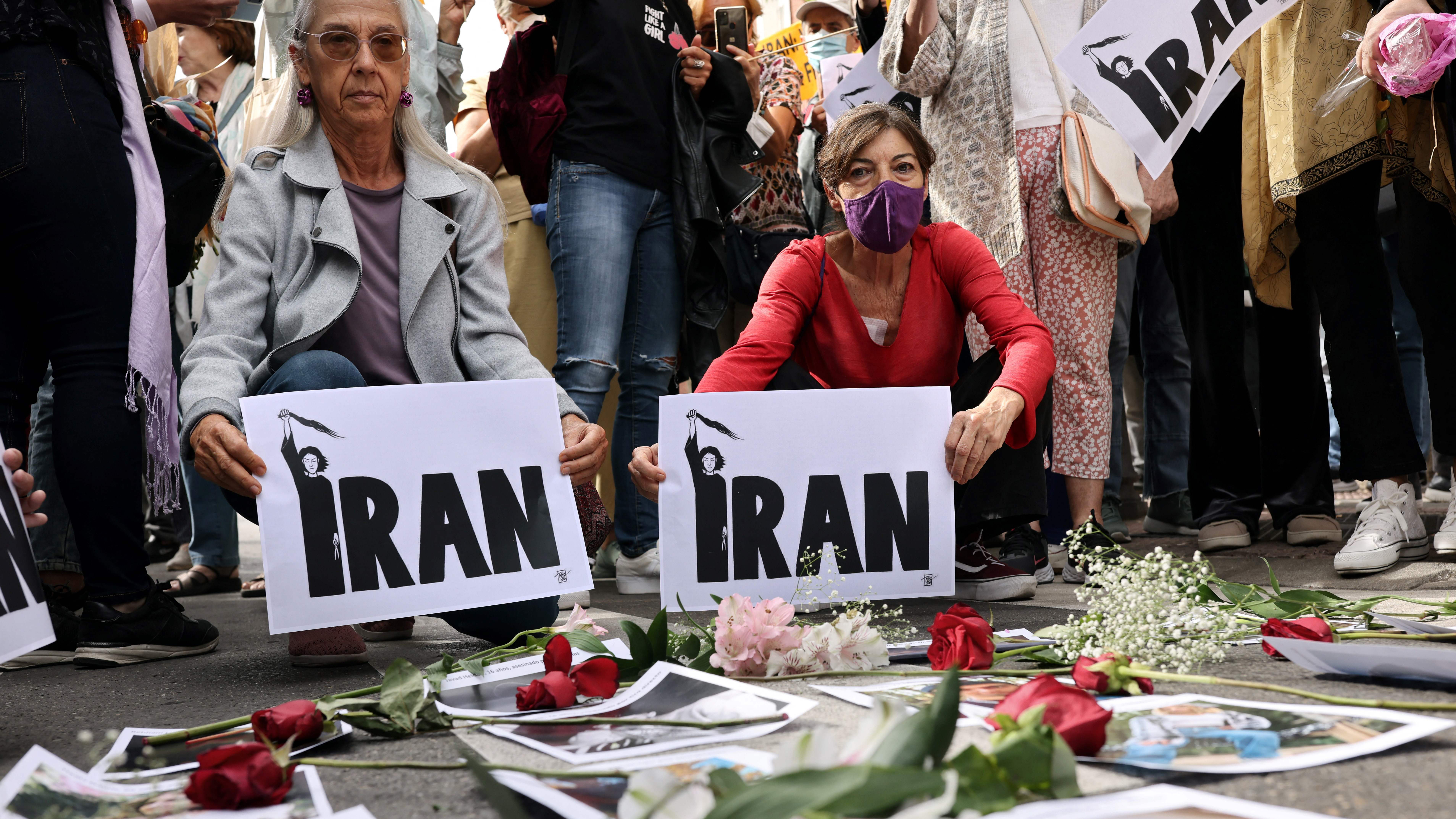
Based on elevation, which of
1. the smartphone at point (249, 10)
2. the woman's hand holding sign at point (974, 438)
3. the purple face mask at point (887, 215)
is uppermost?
the smartphone at point (249, 10)

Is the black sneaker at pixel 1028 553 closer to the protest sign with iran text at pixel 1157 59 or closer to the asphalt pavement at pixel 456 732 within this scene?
the asphalt pavement at pixel 456 732

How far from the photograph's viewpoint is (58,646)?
8.07 ft

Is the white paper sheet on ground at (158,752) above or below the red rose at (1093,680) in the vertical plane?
below

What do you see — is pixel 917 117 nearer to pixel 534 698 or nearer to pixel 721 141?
pixel 721 141

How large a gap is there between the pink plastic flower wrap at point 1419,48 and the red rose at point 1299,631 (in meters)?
1.44

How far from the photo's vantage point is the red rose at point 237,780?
1.09m

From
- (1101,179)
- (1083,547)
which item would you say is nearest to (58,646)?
(1083,547)

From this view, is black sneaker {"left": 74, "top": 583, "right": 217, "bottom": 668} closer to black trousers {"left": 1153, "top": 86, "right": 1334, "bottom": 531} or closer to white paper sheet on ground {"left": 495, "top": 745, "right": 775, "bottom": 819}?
white paper sheet on ground {"left": 495, "top": 745, "right": 775, "bottom": 819}

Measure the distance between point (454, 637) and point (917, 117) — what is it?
2340mm

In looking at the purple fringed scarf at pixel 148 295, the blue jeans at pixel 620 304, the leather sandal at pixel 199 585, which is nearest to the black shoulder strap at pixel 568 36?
the blue jeans at pixel 620 304

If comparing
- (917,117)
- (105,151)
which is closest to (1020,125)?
(917,117)

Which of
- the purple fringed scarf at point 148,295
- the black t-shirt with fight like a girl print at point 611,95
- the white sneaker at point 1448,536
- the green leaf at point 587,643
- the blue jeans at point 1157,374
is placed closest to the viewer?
the green leaf at point 587,643

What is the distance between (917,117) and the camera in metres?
3.83

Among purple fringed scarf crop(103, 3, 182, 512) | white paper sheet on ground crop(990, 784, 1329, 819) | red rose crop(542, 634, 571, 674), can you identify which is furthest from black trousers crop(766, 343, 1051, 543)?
white paper sheet on ground crop(990, 784, 1329, 819)
